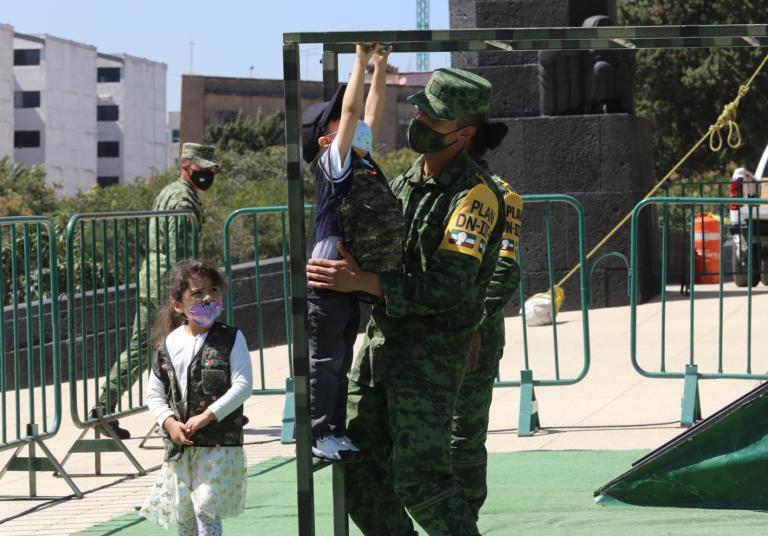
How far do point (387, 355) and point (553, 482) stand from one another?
2829mm

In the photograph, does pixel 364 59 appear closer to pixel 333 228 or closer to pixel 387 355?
pixel 333 228

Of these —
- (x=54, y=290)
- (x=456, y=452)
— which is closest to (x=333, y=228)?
(x=456, y=452)

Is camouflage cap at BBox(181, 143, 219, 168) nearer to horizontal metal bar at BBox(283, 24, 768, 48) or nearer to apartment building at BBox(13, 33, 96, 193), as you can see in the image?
horizontal metal bar at BBox(283, 24, 768, 48)

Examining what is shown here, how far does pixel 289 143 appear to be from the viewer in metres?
4.38

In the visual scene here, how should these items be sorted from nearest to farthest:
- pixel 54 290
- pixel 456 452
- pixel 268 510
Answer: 1. pixel 456 452
2. pixel 268 510
3. pixel 54 290

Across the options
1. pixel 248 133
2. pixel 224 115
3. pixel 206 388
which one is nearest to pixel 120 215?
pixel 206 388

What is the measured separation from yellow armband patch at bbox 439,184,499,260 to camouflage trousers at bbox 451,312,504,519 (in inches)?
40.6

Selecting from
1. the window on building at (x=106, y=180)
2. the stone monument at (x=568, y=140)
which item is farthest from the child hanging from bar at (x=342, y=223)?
the window on building at (x=106, y=180)

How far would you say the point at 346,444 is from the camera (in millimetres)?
4527

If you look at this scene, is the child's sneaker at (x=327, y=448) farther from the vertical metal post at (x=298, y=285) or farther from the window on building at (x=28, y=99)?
the window on building at (x=28, y=99)

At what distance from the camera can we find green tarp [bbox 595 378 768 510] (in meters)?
5.76

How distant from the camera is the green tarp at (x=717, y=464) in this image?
5758mm

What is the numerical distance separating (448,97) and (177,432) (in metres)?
1.80

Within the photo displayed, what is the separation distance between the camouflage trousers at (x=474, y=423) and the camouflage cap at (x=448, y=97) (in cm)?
121
